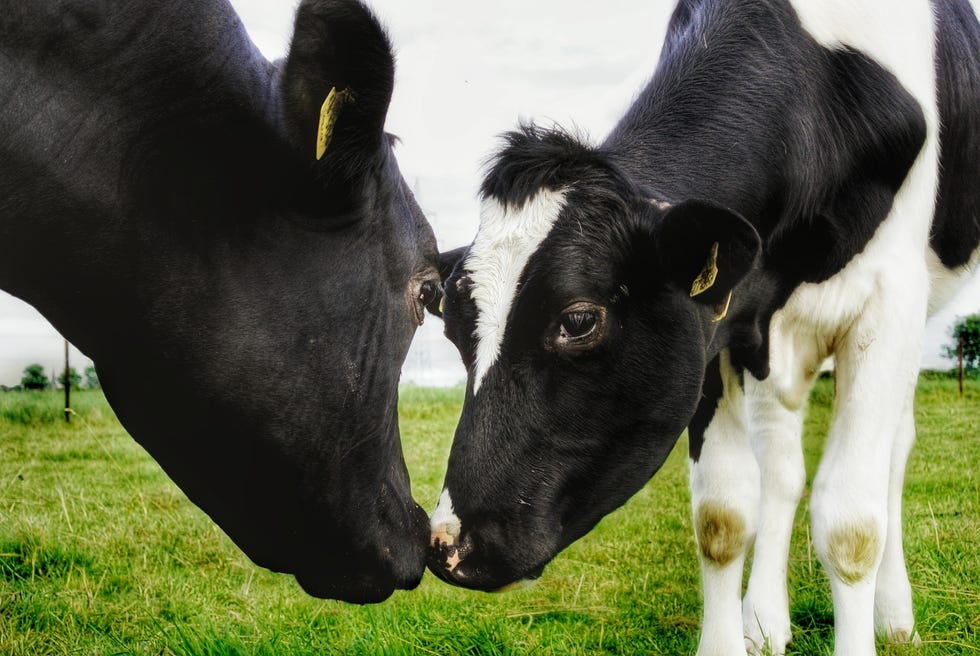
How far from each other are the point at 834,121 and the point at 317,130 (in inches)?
87.8

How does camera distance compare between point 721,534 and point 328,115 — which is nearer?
point 328,115

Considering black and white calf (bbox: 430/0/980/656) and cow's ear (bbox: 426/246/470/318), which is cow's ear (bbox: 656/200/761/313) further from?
cow's ear (bbox: 426/246/470/318)

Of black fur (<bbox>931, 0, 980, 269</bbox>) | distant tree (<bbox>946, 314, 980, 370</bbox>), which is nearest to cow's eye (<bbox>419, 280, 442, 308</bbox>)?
black fur (<bbox>931, 0, 980, 269</bbox>)

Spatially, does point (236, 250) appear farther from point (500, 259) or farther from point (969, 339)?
point (969, 339)

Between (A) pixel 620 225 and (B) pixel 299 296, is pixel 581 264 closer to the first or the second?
(A) pixel 620 225

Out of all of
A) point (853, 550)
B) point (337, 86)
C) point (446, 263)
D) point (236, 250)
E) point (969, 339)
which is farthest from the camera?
point (969, 339)

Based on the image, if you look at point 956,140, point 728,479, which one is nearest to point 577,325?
point 728,479

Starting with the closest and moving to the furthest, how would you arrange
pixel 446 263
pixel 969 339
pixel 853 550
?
pixel 446 263 < pixel 853 550 < pixel 969 339

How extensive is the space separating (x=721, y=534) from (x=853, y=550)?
0.66 metres

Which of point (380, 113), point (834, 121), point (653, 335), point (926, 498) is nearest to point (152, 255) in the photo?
point (380, 113)

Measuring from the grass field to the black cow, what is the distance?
895 mm

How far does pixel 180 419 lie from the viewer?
344cm

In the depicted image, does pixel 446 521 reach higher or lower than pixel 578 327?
lower

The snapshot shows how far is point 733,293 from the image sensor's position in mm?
3996
